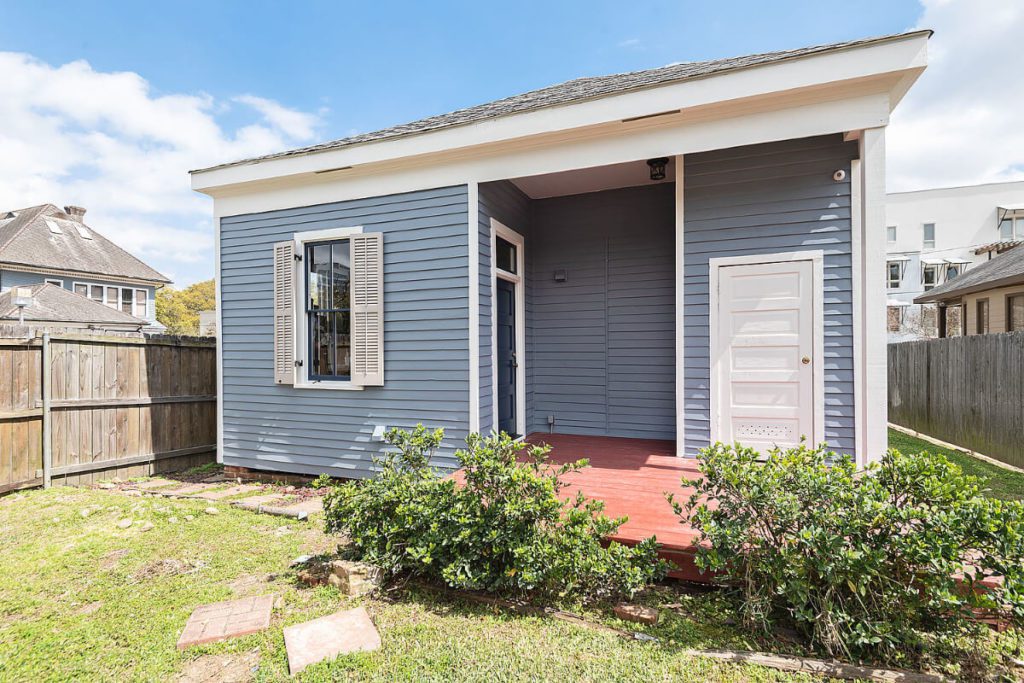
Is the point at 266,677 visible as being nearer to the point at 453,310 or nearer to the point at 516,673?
the point at 516,673

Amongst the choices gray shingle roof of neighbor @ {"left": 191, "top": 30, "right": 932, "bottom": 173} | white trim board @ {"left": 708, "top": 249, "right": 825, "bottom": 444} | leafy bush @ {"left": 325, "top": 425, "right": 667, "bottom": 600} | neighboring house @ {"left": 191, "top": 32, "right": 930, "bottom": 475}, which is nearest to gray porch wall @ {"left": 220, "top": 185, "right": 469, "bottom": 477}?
neighboring house @ {"left": 191, "top": 32, "right": 930, "bottom": 475}

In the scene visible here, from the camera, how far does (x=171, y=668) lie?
80.7 inches

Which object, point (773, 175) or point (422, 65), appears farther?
point (422, 65)

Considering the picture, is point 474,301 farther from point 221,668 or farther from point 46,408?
point 46,408

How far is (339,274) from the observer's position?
4.84 meters

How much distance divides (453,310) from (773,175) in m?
2.91

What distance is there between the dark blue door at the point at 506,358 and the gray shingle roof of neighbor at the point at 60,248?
18145mm

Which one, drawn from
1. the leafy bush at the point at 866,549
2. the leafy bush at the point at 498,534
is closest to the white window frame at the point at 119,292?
the leafy bush at the point at 498,534

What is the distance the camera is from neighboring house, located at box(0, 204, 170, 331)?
49.3ft

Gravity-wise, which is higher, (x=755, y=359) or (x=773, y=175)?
(x=773, y=175)

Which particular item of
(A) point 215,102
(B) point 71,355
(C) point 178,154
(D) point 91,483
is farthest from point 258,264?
Result: (C) point 178,154

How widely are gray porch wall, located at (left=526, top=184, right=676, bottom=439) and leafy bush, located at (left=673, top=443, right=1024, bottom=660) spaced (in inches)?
113

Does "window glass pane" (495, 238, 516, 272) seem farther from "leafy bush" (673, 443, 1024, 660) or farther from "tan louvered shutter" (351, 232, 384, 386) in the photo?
"leafy bush" (673, 443, 1024, 660)

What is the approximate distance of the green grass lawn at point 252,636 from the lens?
1.99 metres
